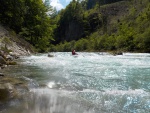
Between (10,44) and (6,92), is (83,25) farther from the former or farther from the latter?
(6,92)

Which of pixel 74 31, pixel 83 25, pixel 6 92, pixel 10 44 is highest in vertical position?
pixel 83 25

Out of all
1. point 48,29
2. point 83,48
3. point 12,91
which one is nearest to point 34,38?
point 48,29

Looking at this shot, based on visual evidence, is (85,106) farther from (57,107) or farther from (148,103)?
(148,103)

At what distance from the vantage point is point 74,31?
5344 inches

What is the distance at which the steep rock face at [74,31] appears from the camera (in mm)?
131875

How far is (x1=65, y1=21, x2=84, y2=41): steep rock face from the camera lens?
132 m

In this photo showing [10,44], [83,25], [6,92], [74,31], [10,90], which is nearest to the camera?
[6,92]

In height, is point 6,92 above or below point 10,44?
below

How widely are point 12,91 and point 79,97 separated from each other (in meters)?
2.56

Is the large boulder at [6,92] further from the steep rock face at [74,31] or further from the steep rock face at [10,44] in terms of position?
the steep rock face at [74,31]

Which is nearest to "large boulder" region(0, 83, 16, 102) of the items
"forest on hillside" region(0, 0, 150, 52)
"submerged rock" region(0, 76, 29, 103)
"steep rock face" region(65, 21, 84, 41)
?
"submerged rock" region(0, 76, 29, 103)

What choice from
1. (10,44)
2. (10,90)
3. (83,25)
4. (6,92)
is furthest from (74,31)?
(6,92)

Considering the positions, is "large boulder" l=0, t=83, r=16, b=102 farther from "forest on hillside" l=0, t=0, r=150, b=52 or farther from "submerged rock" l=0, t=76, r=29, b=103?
"forest on hillside" l=0, t=0, r=150, b=52

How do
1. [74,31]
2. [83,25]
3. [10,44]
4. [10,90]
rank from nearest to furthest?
[10,90] → [10,44] → [83,25] → [74,31]
